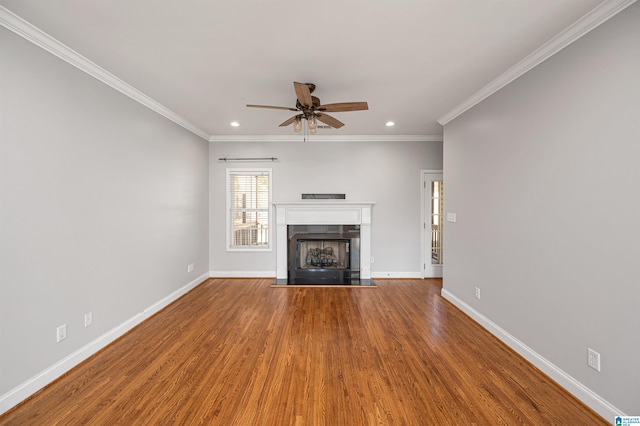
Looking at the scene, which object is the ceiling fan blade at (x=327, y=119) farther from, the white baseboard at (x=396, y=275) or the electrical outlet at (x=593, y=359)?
the white baseboard at (x=396, y=275)

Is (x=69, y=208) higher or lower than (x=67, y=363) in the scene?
higher

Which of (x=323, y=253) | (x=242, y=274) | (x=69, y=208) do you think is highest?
(x=69, y=208)

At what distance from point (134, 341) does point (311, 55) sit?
332cm

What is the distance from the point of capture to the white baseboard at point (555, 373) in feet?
5.73

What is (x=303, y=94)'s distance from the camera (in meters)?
2.41

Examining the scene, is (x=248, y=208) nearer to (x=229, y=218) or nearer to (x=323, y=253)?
(x=229, y=218)

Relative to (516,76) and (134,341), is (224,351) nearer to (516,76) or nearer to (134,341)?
(134,341)

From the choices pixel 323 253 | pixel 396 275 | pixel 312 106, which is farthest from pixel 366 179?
pixel 312 106

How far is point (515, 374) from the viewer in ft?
7.23

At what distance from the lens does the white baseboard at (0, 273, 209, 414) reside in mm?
1820

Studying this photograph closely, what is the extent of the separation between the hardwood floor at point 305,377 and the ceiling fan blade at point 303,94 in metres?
2.41

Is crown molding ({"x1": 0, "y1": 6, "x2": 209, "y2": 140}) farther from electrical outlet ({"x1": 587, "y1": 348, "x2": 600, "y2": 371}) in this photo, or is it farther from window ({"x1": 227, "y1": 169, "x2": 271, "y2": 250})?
Answer: electrical outlet ({"x1": 587, "y1": 348, "x2": 600, "y2": 371})

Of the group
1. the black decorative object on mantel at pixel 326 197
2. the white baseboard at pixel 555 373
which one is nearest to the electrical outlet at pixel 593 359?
the white baseboard at pixel 555 373

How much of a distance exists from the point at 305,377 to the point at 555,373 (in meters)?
2.00
